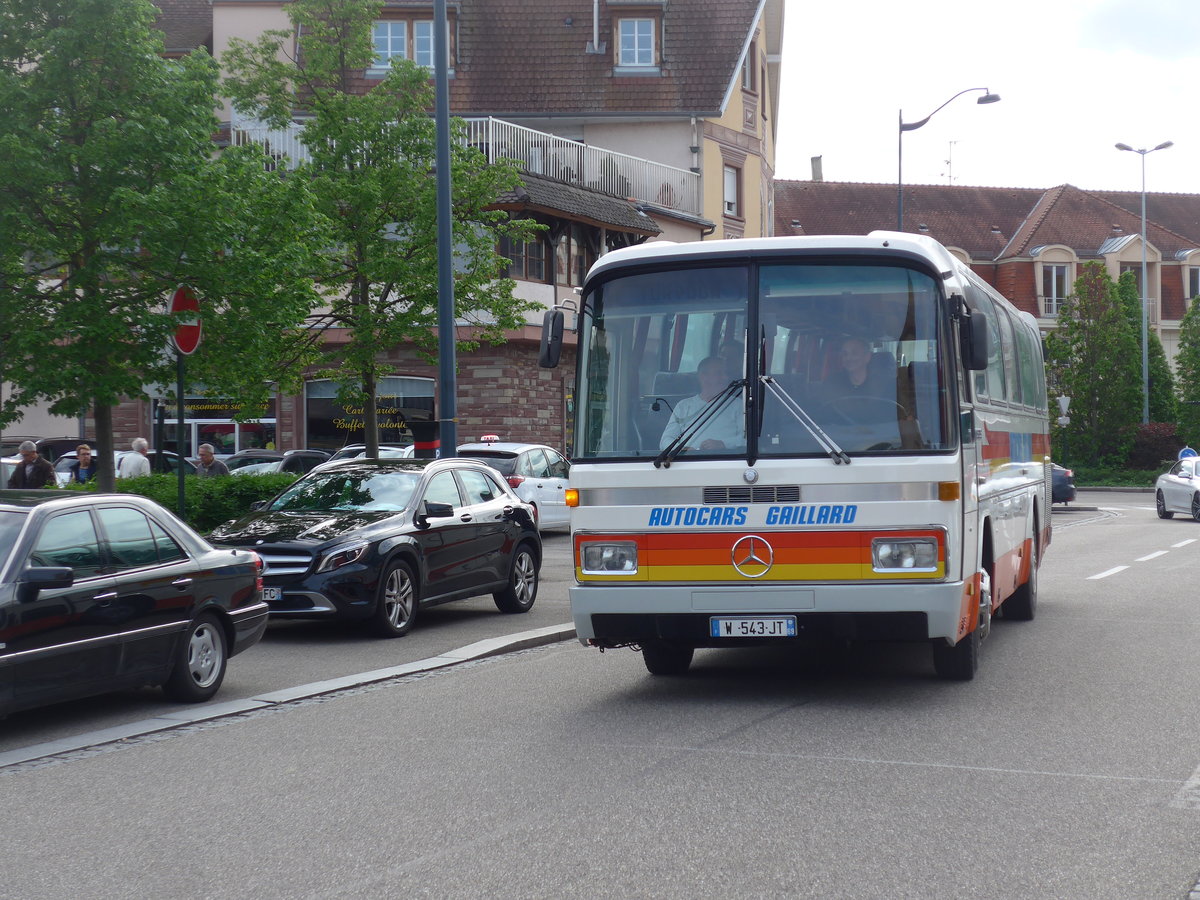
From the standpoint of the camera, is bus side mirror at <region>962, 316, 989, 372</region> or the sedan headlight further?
the sedan headlight

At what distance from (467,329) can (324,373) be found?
9.70 m

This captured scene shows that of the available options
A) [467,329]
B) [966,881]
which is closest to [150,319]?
[966,881]

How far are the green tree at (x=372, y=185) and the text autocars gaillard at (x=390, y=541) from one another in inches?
316

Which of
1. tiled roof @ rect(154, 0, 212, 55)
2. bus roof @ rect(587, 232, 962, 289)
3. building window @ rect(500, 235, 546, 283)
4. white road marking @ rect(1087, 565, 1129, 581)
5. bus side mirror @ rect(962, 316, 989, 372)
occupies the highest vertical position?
tiled roof @ rect(154, 0, 212, 55)

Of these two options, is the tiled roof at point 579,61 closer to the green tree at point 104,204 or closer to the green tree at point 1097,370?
the green tree at point 1097,370

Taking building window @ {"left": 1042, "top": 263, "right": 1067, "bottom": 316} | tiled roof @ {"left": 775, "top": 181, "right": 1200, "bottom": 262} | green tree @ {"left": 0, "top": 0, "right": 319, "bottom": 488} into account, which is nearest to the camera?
green tree @ {"left": 0, "top": 0, "right": 319, "bottom": 488}

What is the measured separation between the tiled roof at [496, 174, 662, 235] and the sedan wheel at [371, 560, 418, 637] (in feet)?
68.2

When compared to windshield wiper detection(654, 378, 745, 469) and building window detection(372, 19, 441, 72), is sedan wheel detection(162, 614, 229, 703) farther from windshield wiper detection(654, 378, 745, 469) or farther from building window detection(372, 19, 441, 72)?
building window detection(372, 19, 441, 72)

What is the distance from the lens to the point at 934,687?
986cm

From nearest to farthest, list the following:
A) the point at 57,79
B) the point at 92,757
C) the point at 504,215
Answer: the point at 92,757
the point at 57,79
the point at 504,215

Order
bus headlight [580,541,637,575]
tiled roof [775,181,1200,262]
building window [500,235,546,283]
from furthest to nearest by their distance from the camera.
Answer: tiled roof [775,181,1200,262] < building window [500,235,546,283] < bus headlight [580,541,637,575]

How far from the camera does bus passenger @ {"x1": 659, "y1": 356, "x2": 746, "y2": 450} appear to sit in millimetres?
8930

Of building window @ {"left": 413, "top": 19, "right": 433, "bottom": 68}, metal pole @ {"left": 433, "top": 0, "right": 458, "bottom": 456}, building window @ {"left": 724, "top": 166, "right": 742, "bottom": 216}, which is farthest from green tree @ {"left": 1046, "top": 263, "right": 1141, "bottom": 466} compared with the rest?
metal pole @ {"left": 433, "top": 0, "right": 458, "bottom": 456}

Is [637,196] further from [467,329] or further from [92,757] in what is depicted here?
[92,757]
